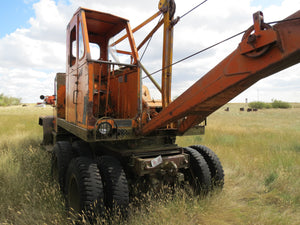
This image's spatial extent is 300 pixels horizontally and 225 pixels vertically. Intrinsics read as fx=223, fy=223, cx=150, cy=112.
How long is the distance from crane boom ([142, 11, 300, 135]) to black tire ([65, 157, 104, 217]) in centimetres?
146

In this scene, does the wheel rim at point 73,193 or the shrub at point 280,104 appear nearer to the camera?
the wheel rim at point 73,193

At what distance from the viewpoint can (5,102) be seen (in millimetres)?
52656

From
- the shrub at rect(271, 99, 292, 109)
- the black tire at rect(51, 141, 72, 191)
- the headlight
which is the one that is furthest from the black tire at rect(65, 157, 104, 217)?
the shrub at rect(271, 99, 292, 109)

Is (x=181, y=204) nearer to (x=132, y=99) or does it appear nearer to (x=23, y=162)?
(x=132, y=99)

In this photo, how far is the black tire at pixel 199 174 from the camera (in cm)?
397

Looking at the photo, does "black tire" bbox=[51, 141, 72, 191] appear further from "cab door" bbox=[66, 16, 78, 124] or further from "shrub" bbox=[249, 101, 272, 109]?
"shrub" bbox=[249, 101, 272, 109]

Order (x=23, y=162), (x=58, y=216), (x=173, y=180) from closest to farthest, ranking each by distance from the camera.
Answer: (x=58, y=216) < (x=173, y=180) < (x=23, y=162)

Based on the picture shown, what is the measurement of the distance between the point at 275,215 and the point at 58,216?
3.43m

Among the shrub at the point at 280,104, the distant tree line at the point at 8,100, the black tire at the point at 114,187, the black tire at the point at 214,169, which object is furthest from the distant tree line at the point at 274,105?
the distant tree line at the point at 8,100

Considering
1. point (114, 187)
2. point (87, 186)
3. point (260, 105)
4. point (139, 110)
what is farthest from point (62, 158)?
point (260, 105)

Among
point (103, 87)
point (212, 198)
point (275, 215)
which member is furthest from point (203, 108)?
point (103, 87)

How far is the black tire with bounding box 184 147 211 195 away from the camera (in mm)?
3975

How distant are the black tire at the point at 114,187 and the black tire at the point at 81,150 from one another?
3.68 ft

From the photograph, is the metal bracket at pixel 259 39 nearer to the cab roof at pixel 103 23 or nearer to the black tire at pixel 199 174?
the black tire at pixel 199 174
